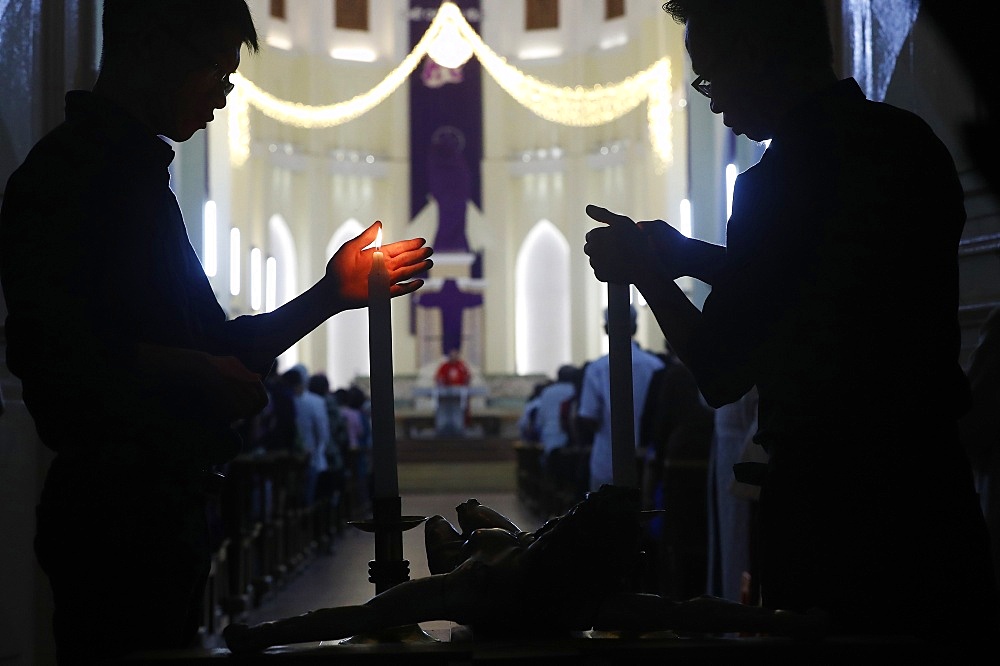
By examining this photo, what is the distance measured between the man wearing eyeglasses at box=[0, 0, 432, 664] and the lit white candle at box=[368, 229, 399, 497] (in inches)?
6.7

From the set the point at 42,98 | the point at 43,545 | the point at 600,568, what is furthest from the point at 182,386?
the point at 42,98

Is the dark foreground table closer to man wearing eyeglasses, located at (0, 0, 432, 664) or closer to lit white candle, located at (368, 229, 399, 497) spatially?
lit white candle, located at (368, 229, 399, 497)

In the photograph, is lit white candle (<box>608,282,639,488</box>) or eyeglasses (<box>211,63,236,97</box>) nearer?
lit white candle (<box>608,282,639,488</box>)

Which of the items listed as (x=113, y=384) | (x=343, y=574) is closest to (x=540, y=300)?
(x=343, y=574)

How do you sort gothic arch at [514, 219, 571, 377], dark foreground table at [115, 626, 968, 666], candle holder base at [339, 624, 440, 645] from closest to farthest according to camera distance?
1. dark foreground table at [115, 626, 968, 666]
2. candle holder base at [339, 624, 440, 645]
3. gothic arch at [514, 219, 571, 377]

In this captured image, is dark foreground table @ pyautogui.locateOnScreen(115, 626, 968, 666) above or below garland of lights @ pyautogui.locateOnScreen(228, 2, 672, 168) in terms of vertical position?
below

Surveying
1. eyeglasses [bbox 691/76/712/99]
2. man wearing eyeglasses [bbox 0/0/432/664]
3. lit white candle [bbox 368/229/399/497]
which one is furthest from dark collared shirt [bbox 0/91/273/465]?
eyeglasses [bbox 691/76/712/99]

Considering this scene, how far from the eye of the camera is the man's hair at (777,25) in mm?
1373

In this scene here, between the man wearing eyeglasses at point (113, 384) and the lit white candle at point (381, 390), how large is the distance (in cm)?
17

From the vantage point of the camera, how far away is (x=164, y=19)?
152cm

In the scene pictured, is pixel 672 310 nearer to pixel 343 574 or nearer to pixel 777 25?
pixel 777 25

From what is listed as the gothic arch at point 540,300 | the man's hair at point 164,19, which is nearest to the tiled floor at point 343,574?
the man's hair at point 164,19

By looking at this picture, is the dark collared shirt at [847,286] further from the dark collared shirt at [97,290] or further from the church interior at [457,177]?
the church interior at [457,177]

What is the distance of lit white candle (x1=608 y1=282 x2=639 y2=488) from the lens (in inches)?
49.1
